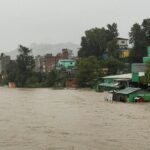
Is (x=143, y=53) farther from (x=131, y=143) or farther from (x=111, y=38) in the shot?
(x=131, y=143)

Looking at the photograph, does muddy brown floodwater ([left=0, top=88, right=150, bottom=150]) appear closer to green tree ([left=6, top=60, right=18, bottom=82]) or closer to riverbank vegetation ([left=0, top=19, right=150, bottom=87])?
riverbank vegetation ([left=0, top=19, right=150, bottom=87])

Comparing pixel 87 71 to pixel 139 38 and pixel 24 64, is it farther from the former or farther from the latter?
pixel 24 64

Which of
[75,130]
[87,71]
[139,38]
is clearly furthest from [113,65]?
[75,130]

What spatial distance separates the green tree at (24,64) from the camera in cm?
→ 6662

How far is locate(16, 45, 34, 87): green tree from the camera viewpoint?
66625mm

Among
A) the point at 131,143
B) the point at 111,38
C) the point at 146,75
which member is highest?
the point at 111,38

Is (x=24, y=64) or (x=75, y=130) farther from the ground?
(x=24, y=64)

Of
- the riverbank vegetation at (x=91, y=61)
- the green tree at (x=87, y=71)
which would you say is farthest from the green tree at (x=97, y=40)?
the green tree at (x=87, y=71)

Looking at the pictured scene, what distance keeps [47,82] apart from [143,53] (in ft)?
43.6

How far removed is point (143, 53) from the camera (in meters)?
55.9

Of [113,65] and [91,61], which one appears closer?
[91,61]

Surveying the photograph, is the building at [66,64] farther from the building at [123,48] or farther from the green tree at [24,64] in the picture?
the building at [123,48]

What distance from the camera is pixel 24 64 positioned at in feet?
221

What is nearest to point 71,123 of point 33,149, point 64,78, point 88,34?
point 33,149
